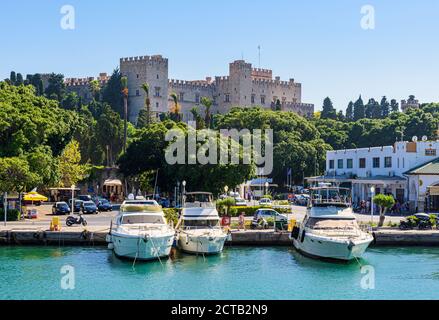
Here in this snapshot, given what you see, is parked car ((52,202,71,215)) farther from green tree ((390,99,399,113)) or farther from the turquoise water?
green tree ((390,99,399,113))

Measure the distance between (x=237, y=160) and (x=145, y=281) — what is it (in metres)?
26.2

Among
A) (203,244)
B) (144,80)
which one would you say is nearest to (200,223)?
(203,244)

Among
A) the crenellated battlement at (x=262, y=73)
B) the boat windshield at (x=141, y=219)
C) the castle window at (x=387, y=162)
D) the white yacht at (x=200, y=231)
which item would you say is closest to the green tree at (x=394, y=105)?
the crenellated battlement at (x=262, y=73)

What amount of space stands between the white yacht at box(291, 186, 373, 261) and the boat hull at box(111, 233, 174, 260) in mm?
7436

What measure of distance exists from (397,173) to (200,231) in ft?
109

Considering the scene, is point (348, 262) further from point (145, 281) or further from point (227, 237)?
point (145, 281)

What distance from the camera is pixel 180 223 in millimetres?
43719

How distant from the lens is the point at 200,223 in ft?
138

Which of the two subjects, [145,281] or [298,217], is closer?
[145,281]

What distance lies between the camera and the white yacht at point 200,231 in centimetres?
3994

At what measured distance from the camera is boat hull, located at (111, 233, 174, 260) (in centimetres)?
3772

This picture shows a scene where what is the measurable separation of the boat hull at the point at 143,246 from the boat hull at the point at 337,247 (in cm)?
748

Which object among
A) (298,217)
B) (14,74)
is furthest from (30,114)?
(14,74)

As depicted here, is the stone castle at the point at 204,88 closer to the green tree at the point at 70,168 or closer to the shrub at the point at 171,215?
the green tree at the point at 70,168
